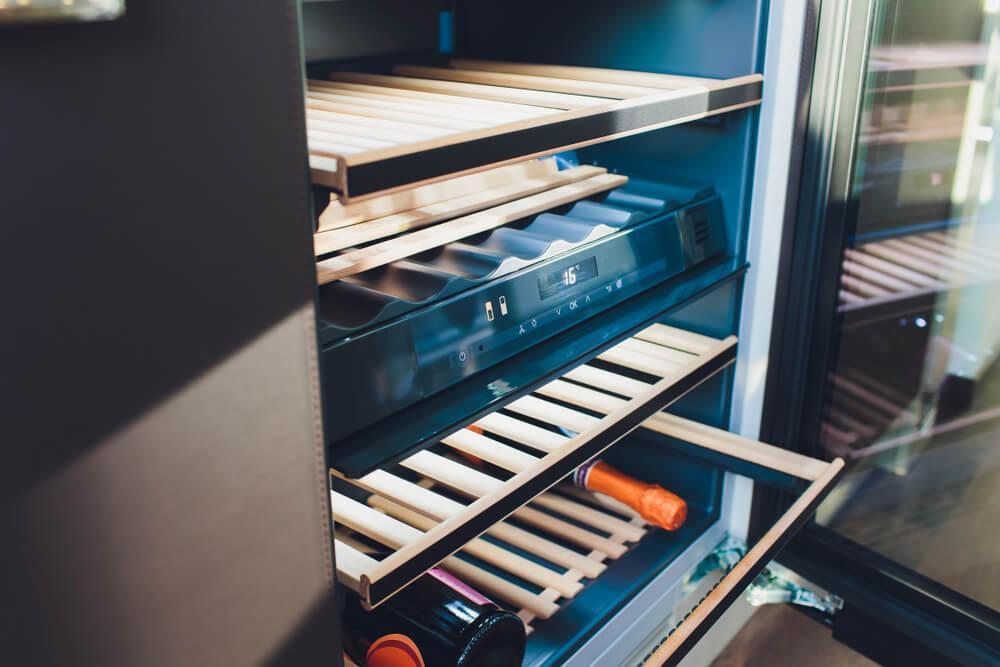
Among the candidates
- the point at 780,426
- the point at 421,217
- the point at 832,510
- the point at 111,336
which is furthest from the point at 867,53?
the point at 111,336

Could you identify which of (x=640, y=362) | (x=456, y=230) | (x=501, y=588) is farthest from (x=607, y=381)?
(x=456, y=230)

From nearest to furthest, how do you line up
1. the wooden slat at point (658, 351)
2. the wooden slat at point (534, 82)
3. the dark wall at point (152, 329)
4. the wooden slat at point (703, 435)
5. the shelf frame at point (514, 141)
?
the dark wall at point (152, 329)
the shelf frame at point (514, 141)
the wooden slat at point (534, 82)
the wooden slat at point (703, 435)
the wooden slat at point (658, 351)

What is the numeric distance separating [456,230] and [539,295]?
0.15 metres

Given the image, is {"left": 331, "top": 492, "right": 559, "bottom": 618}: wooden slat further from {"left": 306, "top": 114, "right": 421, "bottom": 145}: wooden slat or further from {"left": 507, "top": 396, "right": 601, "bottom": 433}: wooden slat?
{"left": 306, "top": 114, "right": 421, "bottom": 145}: wooden slat

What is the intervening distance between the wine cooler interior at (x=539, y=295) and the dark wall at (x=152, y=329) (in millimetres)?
106

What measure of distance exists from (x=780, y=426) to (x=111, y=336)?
141cm

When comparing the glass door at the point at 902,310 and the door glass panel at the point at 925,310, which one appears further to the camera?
the door glass panel at the point at 925,310

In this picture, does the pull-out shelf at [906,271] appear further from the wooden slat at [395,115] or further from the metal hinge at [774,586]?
the wooden slat at [395,115]

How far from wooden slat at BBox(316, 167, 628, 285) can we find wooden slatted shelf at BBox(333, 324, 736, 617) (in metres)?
0.32

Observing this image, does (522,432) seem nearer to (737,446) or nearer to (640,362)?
(640,362)

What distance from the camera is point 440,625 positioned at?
1.19 m

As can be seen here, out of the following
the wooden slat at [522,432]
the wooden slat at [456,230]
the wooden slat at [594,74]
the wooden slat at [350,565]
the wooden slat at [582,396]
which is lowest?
the wooden slat at [522,432]

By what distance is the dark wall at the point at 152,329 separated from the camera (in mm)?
647

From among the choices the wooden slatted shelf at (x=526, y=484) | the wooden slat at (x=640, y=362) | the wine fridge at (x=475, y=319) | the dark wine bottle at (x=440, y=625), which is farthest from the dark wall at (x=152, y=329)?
the wooden slat at (x=640, y=362)
